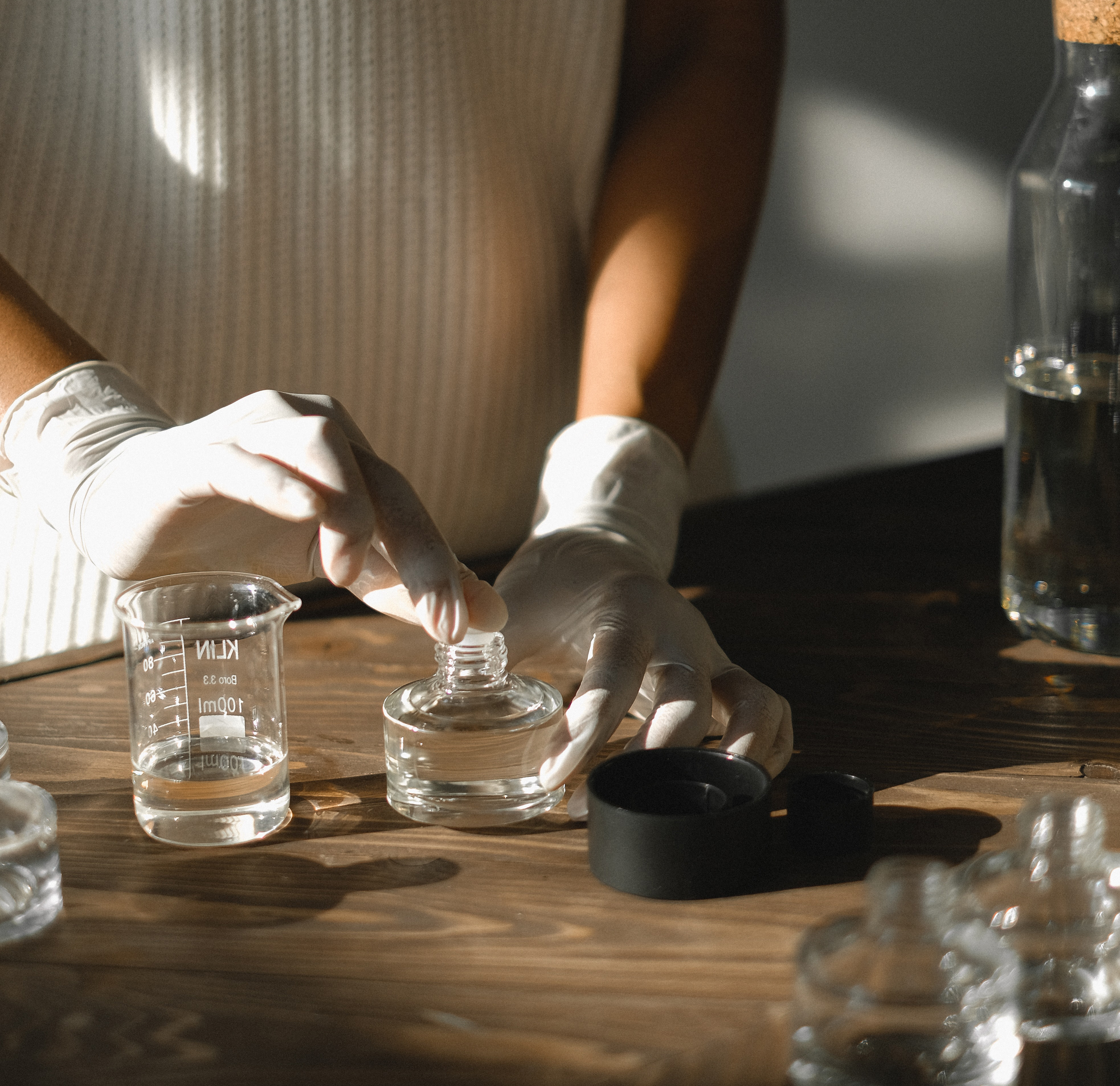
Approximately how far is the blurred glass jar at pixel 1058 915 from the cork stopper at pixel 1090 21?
0.65m

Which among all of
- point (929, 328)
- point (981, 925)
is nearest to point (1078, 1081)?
point (981, 925)

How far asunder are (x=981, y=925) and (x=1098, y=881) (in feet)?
0.34

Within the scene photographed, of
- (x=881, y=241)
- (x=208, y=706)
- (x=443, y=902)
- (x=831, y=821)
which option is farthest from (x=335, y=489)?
(x=881, y=241)

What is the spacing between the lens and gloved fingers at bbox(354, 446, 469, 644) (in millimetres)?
864

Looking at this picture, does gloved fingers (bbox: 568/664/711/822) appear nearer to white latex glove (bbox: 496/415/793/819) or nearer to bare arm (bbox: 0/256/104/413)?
white latex glove (bbox: 496/415/793/819)

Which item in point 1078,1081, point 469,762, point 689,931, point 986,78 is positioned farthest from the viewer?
point 986,78

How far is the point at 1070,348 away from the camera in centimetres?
111

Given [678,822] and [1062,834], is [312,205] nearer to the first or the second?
[678,822]

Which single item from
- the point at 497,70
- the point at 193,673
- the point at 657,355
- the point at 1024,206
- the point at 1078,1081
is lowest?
the point at 1078,1081

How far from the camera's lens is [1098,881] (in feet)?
2.23

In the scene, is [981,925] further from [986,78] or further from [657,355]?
[986,78]

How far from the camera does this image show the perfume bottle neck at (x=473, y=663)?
881 millimetres

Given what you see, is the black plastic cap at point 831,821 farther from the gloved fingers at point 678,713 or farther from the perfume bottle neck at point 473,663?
the perfume bottle neck at point 473,663

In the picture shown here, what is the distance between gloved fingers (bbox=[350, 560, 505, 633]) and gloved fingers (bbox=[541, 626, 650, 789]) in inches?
3.2
